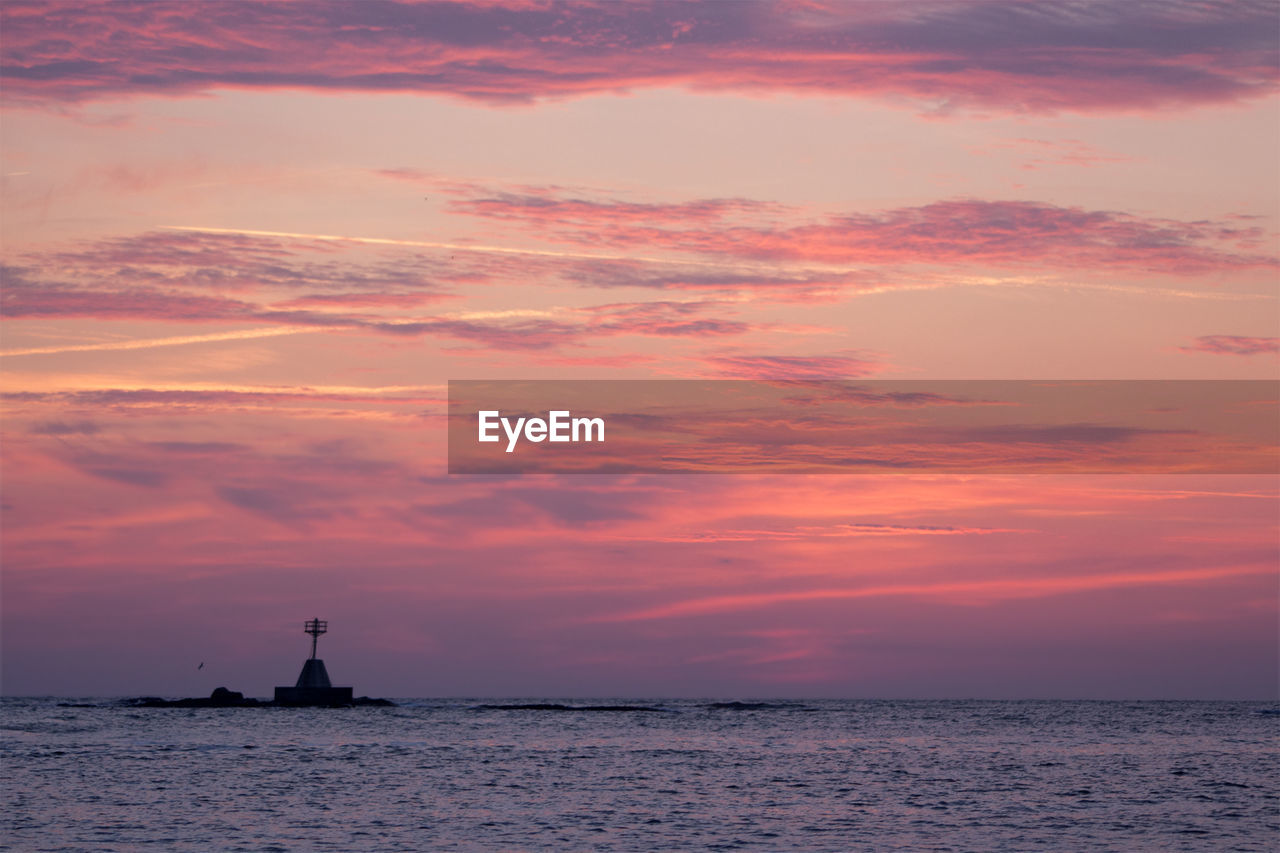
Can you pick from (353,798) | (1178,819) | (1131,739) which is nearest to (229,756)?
(353,798)

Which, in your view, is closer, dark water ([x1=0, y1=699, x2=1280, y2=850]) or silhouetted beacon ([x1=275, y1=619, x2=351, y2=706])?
dark water ([x1=0, y1=699, x2=1280, y2=850])

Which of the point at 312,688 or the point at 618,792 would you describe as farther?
the point at 312,688

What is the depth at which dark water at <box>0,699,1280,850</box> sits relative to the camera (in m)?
41.4

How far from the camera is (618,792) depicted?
180 ft

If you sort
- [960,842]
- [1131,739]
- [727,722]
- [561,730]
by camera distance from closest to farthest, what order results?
[960,842] < [1131,739] < [561,730] < [727,722]

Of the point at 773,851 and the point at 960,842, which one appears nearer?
the point at 773,851

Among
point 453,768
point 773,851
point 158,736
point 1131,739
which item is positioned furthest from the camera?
point 1131,739

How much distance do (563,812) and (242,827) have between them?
413 inches

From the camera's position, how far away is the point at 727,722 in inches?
5428

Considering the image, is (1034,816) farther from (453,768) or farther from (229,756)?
(229,756)

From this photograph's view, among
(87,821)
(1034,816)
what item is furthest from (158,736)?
(1034,816)

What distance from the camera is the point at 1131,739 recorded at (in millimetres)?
106438

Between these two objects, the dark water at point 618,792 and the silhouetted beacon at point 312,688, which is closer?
the dark water at point 618,792

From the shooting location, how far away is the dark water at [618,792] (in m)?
41.4
